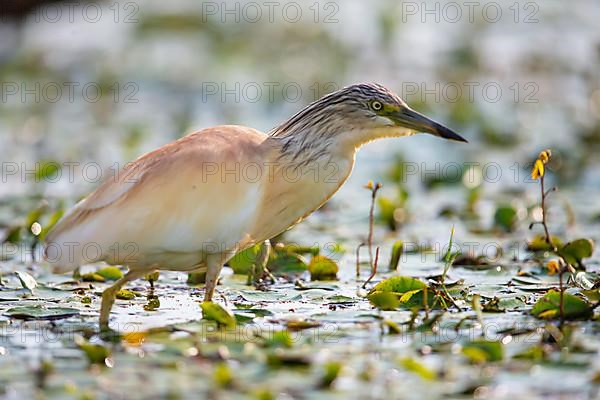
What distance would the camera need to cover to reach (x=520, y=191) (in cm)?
902

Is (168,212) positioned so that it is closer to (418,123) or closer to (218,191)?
(218,191)

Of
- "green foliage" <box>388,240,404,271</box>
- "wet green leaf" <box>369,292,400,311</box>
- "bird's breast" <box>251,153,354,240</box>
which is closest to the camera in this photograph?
"wet green leaf" <box>369,292,400,311</box>

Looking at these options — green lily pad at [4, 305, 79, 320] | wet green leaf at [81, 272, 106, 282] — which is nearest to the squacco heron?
green lily pad at [4, 305, 79, 320]

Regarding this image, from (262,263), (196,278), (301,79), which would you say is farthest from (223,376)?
(301,79)

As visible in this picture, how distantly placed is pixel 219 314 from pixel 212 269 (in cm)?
38

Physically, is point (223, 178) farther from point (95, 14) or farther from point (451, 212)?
point (95, 14)

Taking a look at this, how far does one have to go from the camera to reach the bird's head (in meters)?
5.70

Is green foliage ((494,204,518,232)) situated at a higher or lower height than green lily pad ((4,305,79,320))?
higher

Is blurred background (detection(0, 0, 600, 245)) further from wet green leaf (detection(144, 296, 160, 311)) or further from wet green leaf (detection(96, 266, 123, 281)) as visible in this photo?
wet green leaf (detection(144, 296, 160, 311))

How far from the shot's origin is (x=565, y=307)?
518 centimetres

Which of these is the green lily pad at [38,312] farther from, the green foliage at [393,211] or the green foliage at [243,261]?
the green foliage at [393,211]

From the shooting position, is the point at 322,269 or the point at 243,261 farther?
the point at 243,261

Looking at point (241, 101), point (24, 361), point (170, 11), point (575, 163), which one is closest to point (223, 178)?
point (24, 361)

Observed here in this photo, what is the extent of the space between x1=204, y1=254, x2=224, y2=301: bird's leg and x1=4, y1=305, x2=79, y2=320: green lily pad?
662 mm
